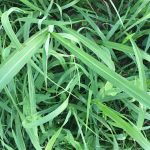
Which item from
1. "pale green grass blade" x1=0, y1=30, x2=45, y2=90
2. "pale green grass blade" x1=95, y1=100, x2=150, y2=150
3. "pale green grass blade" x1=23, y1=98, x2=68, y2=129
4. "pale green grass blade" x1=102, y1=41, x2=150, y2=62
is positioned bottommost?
"pale green grass blade" x1=95, y1=100, x2=150, y2=150

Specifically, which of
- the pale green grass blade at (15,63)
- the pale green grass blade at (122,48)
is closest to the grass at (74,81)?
the pale green grass blade at (122,48)

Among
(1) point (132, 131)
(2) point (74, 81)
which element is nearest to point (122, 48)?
(2) point (74, 81)

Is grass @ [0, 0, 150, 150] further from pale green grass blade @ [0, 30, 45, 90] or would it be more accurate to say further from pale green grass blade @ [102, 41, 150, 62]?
pale green grass blade @ [0, 30, 45, 90]

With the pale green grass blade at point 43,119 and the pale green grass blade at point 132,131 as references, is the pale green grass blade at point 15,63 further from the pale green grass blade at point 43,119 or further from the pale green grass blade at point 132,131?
the pale green grass blade at point 132,131

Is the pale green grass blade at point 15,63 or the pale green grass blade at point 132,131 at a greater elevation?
the pale green grass blade at point 15,63

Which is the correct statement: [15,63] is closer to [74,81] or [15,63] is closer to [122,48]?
[74,81]

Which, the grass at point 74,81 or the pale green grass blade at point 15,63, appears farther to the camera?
the grass at point 74,81

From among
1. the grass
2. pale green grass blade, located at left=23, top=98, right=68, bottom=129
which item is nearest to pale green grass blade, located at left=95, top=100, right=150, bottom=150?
the grass

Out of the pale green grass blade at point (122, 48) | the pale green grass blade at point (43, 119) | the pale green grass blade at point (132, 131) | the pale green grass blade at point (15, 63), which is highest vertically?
the pale green grass blade at point (15, 63)
